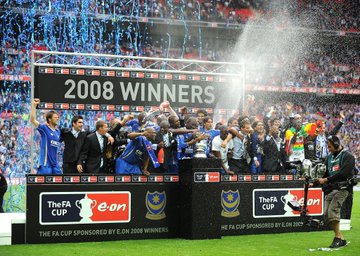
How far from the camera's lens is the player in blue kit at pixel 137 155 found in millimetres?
12633

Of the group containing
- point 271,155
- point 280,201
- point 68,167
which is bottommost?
point 280,201

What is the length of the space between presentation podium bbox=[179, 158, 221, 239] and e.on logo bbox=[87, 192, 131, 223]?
3.14 feet

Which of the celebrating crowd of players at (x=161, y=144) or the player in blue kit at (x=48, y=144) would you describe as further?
the player in blue kit at (x=48, y=144)

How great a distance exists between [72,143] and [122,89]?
274cm

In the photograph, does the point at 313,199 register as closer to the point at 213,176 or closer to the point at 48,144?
the point at 213,176

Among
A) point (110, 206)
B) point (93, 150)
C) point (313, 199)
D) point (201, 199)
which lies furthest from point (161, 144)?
point (313, 199)

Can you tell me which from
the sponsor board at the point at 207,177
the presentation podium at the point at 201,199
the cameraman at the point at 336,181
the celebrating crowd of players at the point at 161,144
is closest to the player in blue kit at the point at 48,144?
the celebrating crowd of players at the point at 161,144

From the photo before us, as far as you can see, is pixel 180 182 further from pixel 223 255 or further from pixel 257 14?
pixel 257 14

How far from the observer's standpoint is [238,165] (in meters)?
14.4

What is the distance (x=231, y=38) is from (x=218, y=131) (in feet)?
97.2

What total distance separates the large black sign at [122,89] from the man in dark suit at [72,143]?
1.61 metres

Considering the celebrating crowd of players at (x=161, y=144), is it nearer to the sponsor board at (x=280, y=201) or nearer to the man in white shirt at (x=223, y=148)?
the man in white shirt at (x=223, y=148)

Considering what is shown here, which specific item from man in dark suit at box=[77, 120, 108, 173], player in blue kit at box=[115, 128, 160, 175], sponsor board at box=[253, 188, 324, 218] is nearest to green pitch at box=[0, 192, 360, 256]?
sponsor board at box=[253, 188, 324, 218]

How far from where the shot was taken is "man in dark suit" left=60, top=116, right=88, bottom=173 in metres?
13.4
